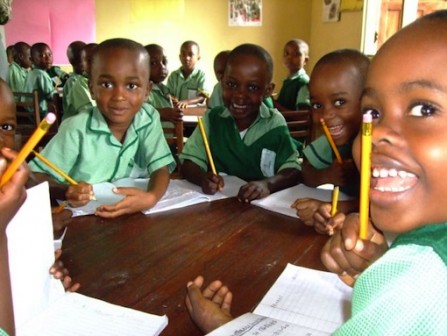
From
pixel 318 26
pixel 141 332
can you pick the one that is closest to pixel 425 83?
pixel 141 332

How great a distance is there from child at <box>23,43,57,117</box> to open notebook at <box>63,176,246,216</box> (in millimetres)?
2405

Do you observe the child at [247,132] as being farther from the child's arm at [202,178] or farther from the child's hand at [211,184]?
the child's hand at [211,184]

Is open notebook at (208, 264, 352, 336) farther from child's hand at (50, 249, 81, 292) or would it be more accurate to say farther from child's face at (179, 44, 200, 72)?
child's face at (179, 44, 200, 72)

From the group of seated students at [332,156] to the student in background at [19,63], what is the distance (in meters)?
3.71

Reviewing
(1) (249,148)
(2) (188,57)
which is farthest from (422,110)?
(2) (188,57)

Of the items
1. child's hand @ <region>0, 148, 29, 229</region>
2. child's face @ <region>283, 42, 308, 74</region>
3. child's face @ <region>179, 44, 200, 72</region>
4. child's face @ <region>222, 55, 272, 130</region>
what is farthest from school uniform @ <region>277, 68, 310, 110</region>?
child's hand @ <region>0, 148, 29, 229</region>

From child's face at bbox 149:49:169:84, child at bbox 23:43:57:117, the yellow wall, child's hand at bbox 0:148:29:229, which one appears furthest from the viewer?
the yellow wall

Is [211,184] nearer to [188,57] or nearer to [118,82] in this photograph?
[118,82]

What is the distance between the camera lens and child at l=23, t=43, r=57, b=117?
4.29 meters

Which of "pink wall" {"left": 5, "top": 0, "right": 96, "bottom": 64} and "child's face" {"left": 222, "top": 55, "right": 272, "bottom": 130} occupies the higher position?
"pink wall" {"left": 5, "top": 0, "right": 96, "bottom": 64}

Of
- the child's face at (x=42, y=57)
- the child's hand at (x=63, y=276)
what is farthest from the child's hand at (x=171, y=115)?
the child's face at (x=42, y=57)

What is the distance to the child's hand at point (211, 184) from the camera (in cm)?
126

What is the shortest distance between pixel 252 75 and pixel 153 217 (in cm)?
75

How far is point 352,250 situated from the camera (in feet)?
2.09
